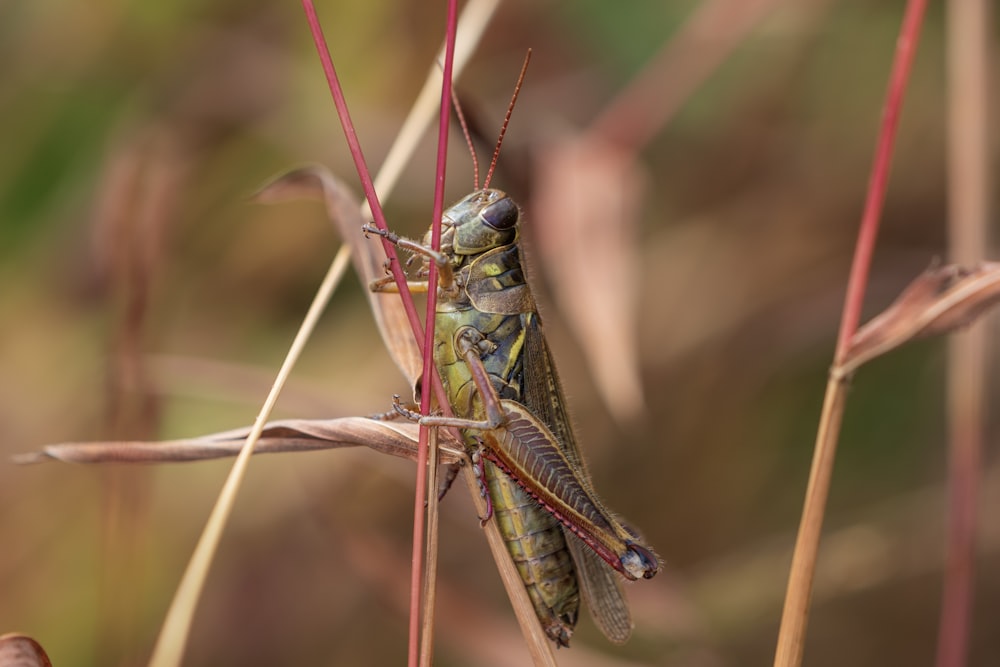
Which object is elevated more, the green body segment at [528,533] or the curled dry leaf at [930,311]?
the curled dry leaf at [930,311]

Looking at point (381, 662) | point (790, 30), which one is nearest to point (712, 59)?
point (790, 30)

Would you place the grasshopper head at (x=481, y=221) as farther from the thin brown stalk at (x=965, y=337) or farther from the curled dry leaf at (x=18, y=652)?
the curled dry leaf at (x=18, y=652)

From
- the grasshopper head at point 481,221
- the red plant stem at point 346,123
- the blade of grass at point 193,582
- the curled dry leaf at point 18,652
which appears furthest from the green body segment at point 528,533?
the curled dry leaf at point 18,652

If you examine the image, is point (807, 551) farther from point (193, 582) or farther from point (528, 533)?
point (193, 582)

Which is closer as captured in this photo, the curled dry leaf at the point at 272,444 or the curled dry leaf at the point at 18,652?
the curled dry leaf at the point at 18,652

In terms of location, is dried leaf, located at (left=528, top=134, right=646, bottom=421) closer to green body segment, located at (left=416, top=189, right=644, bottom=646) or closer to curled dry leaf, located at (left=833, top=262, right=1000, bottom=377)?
green body segment, located at (left=416, top=189, right=644, bottom=646)

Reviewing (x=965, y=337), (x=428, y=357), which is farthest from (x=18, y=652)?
(x=965, y=337)
